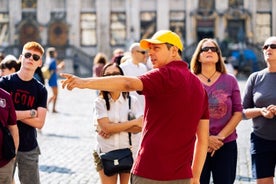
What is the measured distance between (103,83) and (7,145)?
1569mm

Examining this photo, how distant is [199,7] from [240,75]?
8.50 meters

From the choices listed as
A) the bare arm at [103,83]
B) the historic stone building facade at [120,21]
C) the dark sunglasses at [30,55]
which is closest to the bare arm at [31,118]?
the dark sunglasses at [30,55]

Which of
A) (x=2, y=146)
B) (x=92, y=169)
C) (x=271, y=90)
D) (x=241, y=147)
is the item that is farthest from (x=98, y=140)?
(x=241, y=147)

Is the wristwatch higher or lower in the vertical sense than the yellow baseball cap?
lower

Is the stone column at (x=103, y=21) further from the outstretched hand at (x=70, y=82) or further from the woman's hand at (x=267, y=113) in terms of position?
the outstretched hand at (x=70, y=82)

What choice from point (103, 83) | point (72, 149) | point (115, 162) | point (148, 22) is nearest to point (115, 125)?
point (115, 162)

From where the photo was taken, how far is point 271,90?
7309 mm

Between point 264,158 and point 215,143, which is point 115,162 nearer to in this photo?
point 215,143

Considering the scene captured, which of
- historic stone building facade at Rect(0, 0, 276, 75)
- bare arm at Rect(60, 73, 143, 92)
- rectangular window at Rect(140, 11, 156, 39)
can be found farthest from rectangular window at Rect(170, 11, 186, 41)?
bare arm at Rect(60, 73, 143, 92)

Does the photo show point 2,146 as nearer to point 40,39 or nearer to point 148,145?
point 148,145

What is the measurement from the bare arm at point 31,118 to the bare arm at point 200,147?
1.89 m

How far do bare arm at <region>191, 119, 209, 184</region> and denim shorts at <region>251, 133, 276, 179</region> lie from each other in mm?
1908

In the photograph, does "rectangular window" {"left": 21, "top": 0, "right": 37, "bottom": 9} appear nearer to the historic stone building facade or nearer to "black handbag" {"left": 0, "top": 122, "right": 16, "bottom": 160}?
the historic stone building facade

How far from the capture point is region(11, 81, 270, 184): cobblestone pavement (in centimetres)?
1056
